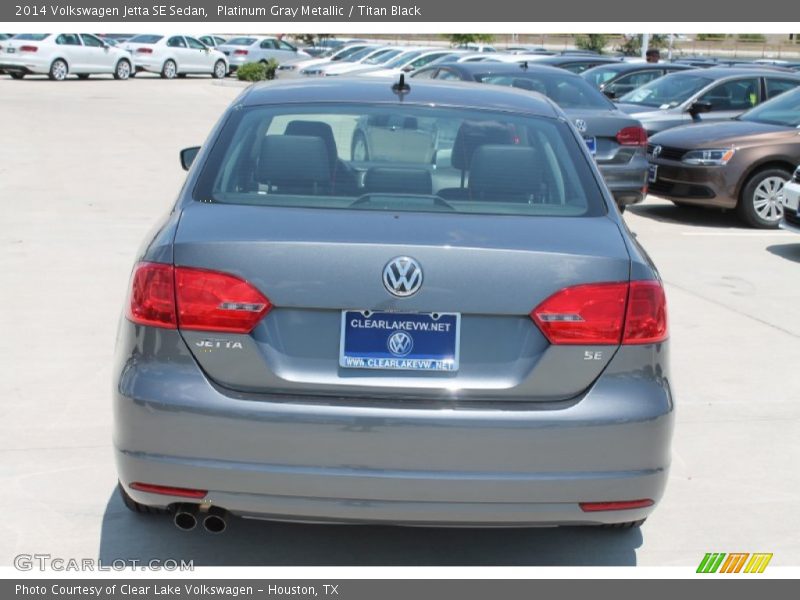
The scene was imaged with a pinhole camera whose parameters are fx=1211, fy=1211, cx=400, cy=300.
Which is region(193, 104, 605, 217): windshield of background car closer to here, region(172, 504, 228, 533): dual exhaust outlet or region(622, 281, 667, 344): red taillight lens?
region(622, 281, 667, 344): red taillight lens

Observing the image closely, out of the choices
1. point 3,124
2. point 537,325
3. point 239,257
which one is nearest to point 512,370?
point 537,325

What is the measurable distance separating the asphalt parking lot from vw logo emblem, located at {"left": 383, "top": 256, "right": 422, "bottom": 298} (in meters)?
1.24

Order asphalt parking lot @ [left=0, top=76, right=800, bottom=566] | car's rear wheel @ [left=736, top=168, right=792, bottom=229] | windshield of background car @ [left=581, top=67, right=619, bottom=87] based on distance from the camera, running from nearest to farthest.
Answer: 1. asphalt parking lot @ [left=0, top=76, right=800, bottom=566]
2. car's rear wheel @ [left=736, top=168, right=792, bottom=229]
3. windshield of background car @ [left=581, top=67, right=619, bottom=87]

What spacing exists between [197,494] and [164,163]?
13168 mm

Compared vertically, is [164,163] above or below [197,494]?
below

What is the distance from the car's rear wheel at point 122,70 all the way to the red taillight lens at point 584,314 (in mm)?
35557

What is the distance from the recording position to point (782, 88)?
16.6 metres

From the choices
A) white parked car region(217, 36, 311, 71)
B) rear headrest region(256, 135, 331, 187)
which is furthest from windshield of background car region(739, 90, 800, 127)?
white parked car region(217, 36, 311, 71)

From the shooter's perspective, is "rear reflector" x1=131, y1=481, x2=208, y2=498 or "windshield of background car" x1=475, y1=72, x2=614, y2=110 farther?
"windshield of background car" x1=475, y1=72, x2=614, y2=110

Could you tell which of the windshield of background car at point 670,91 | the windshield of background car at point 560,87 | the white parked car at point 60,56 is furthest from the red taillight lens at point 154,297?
the white parked car at point 60,56

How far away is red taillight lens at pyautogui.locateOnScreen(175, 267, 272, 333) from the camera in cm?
365

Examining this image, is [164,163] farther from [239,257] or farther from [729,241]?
[239,257]

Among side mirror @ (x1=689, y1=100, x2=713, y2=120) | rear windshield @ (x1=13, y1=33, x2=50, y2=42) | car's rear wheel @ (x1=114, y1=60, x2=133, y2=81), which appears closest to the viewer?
side mirror @ (x1=689, y1=100, x2=713, y2=120)

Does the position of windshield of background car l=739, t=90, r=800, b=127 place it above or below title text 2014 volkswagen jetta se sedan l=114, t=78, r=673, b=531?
below
